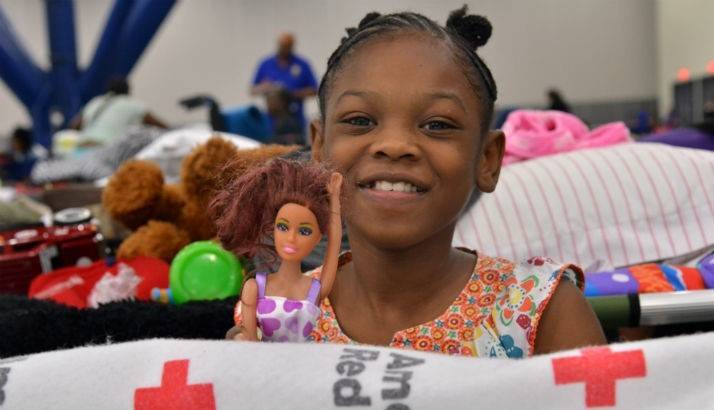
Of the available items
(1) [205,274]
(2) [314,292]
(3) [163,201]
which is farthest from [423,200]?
(3) [163,201]

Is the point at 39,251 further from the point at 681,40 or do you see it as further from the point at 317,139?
the point at 681,40

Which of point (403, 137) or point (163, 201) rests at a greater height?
point (403, 137)

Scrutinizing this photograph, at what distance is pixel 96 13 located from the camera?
7.52 m

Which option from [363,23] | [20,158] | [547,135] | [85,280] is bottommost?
[20,158]

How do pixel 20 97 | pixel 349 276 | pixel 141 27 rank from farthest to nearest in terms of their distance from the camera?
pixel 20 97, pixel 141 27, pixel 349 276

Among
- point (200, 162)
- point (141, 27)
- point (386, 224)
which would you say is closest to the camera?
point (386, 224)

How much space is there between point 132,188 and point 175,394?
666 millimetres

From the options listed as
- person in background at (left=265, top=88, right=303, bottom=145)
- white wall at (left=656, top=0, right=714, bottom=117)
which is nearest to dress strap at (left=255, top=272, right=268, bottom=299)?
person in background at (left=265, top=88, right=303, bottom=145)

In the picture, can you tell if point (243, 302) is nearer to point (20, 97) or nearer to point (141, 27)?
point (141, 27)

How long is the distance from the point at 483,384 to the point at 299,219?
15 centimetres

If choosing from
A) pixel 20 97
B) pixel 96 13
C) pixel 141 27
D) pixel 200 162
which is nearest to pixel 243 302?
pixel 200 162

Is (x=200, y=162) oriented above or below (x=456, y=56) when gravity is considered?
below

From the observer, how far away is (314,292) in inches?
20.2

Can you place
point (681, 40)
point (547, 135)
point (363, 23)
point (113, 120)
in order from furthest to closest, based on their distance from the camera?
point (681, 40)
point (113, 120)
point (547, 135)
point (363, 23)
